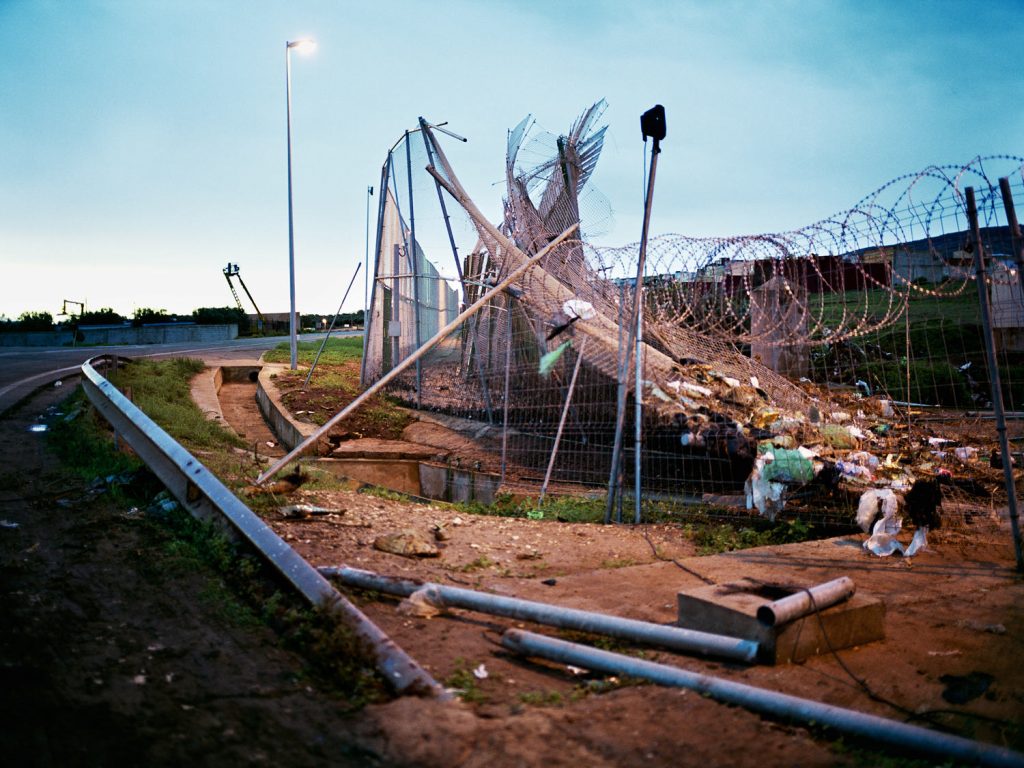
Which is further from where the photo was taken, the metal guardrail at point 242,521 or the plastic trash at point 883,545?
the plastic trash at point 883,545

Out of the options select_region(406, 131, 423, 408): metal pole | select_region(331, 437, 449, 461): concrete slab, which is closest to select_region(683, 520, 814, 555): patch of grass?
select_region(331, 437, 449, 461): concrete slab

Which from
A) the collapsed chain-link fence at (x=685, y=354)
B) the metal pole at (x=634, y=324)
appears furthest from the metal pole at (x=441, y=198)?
the metal pole at (x=634, y=324)

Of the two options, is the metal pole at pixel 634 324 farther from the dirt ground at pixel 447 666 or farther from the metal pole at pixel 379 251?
the metal pole at pixel 379 251

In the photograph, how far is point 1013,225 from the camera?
16.3 feet

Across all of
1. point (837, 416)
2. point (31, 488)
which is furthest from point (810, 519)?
point (31, 488)

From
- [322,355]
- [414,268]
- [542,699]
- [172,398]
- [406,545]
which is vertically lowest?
[542,699]

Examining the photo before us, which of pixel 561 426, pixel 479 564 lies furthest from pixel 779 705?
pixel 561 426

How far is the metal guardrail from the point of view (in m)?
2.96

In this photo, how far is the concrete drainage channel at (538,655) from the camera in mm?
2652

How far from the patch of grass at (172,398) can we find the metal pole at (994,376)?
7.51 metres

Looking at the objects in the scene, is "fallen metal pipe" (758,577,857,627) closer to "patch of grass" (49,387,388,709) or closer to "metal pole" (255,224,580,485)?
"patch of grass" (49,387,388,709)

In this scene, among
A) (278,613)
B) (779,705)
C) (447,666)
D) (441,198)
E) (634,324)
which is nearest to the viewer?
(779,705)

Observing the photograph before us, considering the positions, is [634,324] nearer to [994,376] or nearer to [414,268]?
[994,376]

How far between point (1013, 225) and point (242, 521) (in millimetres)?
5072
